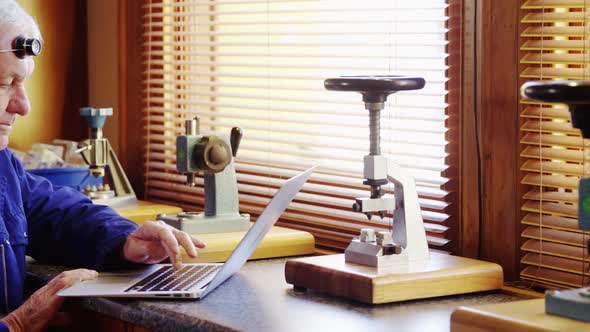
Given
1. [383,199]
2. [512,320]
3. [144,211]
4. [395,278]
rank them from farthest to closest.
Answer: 1. [144,211]
2. [383,199]
3. [395,278]
4. [512,320]

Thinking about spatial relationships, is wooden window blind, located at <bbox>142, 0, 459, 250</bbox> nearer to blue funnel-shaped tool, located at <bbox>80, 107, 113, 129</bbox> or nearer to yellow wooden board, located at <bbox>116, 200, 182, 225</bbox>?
yellow wooden board, located at <bbox>116, 200, 182, 225</bbox>

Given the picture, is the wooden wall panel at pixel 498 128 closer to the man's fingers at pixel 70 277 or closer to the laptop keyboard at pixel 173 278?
the laptop keyboard at pixel 173 278

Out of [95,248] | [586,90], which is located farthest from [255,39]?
[586,90]

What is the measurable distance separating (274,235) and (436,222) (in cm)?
40

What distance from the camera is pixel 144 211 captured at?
2.97 meters

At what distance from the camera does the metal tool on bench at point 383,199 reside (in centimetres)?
200

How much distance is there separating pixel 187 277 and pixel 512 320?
2.82ft

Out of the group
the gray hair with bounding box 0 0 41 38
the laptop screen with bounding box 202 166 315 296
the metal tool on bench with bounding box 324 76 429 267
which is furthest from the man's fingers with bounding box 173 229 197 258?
the gray hair with bounding box 0 0 41 38

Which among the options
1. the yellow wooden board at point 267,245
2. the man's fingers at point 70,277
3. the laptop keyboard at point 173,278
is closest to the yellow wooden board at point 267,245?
the yellow wooden board at point 267,245

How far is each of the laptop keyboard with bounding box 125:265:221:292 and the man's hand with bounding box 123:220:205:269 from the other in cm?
3

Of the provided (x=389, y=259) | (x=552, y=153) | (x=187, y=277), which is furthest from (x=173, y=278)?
(x=552, y=153)

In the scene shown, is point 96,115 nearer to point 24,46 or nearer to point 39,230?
point 39,230

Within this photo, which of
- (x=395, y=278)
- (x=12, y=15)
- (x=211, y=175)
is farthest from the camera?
(x=211, y=175)

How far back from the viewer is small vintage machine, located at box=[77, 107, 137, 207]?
3029 mm
